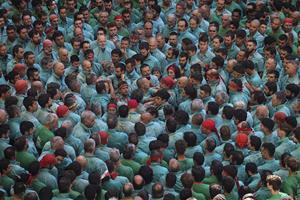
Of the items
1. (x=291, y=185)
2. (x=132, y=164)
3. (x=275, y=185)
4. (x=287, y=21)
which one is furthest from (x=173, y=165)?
(x=287, y=21)

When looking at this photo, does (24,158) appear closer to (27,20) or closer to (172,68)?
(172,68)

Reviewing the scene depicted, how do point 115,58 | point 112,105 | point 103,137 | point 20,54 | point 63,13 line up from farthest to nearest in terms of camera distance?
point 63,13 → point 115,58 → point 20,54 → point 112,105 → point 103,137

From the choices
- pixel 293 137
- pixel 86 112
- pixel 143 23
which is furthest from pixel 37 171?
pixel 143 23

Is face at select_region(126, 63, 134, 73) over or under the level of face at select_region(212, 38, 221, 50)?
over

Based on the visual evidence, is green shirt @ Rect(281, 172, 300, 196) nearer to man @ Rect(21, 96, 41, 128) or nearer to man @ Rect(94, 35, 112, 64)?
man @ Rect(21, 96, 41, 128)

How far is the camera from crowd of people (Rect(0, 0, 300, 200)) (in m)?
13.5

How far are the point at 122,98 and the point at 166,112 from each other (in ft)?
3.71

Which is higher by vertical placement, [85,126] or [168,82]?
[85,126]

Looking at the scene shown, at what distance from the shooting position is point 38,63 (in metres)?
17.9

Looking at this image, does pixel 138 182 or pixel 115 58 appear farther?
pixel 115 58

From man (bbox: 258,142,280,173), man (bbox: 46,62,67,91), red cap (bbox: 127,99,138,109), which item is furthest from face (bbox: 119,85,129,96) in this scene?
man (bbox: 258,142,280,173)

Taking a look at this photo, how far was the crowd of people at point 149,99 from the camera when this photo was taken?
44.3ft

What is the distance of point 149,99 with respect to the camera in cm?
1625

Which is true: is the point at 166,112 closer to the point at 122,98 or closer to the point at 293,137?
the point at 122,98
